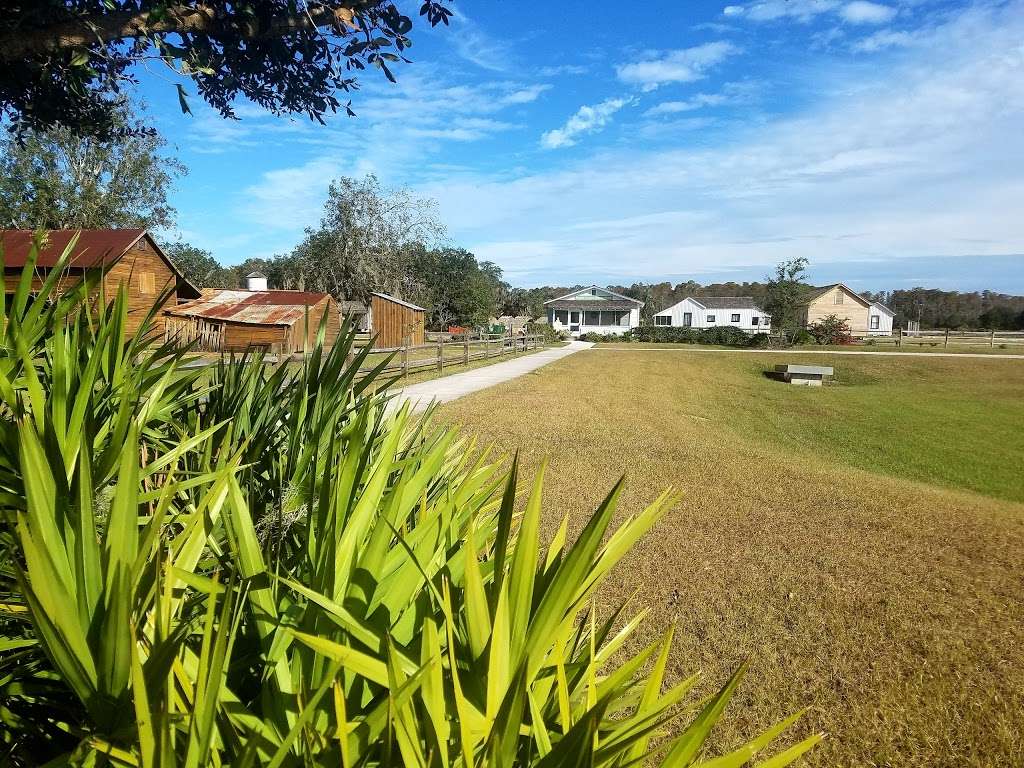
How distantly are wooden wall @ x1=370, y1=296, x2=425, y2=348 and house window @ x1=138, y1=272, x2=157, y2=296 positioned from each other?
10.2m

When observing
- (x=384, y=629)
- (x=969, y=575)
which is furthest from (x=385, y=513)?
(x=969, y=575)

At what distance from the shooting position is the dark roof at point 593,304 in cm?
6316

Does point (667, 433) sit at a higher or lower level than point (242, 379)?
lower

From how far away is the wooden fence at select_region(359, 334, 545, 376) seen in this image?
17.0 m

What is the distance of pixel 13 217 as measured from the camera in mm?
35938

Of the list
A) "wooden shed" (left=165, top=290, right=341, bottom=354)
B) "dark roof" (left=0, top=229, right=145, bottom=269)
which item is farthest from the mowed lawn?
"dark roof" (left=0, top=229, right=145, bottom=269)

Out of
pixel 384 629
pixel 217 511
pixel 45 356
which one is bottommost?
pixel 384 629

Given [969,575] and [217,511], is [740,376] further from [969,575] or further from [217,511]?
[217,511]

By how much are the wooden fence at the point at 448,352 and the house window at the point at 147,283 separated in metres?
12.9

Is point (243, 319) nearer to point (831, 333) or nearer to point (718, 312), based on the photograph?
point (831, 333)

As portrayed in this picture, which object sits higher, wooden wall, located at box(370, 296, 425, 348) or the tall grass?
wooden wall, located at box(370, 296, 425, 348)

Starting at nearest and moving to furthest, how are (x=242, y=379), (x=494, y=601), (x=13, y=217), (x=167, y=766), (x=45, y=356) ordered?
(x=167, y=766), (x=494, y=601), (x=45, y=356), (x=242, y=379), (x=13, y=217)

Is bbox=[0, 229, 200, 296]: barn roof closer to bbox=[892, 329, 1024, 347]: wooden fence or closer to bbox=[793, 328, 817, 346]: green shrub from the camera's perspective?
bbox=[793, 328, 817, 346]: green shrub

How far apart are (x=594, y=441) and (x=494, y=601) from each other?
819cm
